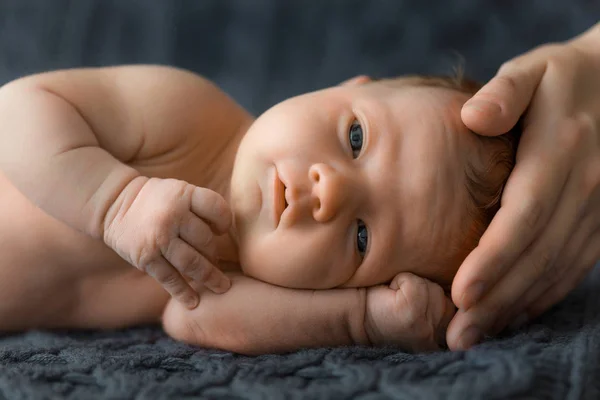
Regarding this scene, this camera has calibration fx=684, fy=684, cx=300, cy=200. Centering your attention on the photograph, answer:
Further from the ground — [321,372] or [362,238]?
[362,238]

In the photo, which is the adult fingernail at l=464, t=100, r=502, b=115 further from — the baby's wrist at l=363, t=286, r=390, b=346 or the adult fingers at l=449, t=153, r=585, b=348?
the baby's wrist at l=363, t=286, r=390, b=346

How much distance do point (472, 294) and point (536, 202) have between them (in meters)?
0.17

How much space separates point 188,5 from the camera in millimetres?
1986

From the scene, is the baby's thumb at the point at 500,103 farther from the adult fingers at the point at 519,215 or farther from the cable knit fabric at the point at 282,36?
the cable knit fabric at the point at 282,36

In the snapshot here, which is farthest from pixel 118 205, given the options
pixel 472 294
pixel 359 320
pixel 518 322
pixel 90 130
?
pixel 518 322

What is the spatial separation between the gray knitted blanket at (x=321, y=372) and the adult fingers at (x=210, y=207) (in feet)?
0.63

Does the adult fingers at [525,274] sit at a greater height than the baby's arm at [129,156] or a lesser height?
lesser

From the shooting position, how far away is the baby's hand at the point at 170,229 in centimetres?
97

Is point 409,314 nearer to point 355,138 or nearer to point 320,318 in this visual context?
point 320,318

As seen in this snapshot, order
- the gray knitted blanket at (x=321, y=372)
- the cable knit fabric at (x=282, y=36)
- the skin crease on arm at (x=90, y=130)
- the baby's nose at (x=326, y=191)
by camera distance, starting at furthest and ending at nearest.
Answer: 1. the cable knit fabric at (x=282, y=36)
2. the skin crease on arm at (x=90, y=130)
3. the baby's nose at (x=326, y=191)
4. the gray knitted blanket at (x=321, y=372)

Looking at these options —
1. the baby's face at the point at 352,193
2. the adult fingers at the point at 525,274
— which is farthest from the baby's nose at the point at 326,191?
the adult fingers at the point at 525,274

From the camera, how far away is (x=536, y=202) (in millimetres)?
990

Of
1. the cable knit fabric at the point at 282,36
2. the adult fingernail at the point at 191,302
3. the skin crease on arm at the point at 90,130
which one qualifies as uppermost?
the cable knit fabric at the point at 282,36

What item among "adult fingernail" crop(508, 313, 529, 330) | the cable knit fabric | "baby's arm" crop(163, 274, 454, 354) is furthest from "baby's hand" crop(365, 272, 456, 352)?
the cable knit fabric
